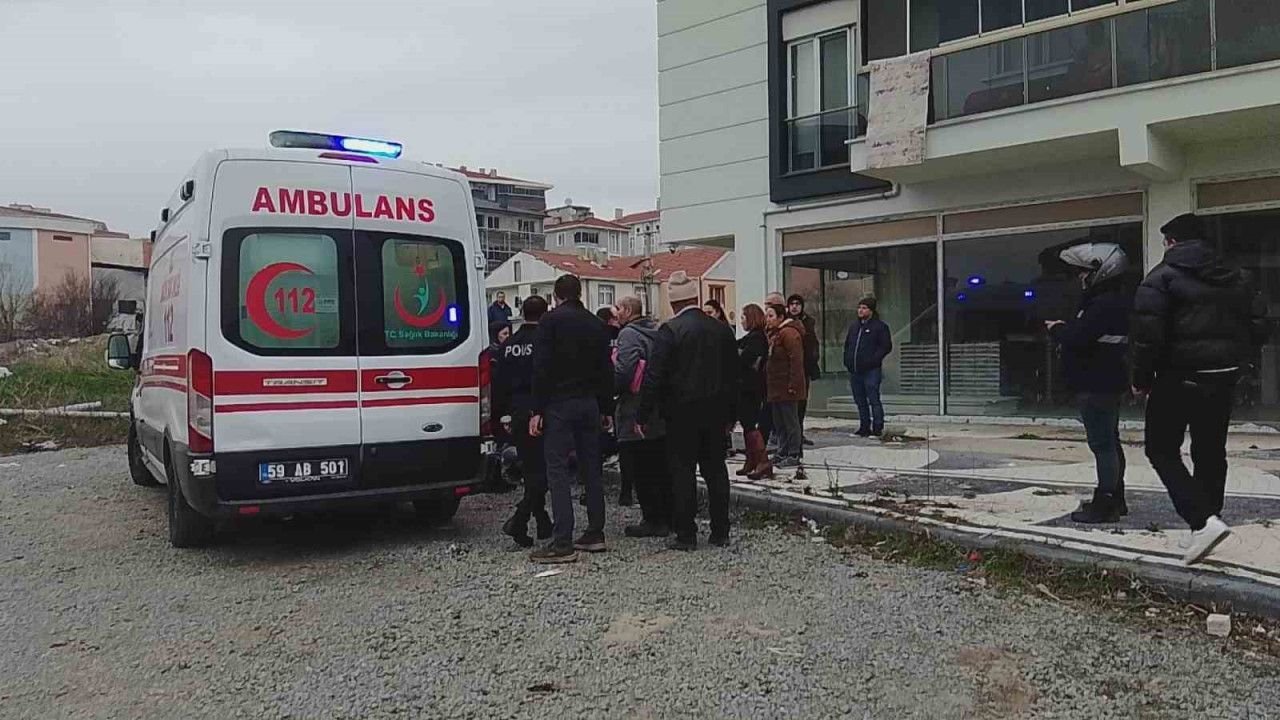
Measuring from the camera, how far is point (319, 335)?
6.49 m

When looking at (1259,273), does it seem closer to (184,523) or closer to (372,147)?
(372,147)

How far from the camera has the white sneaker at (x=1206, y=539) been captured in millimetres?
5168

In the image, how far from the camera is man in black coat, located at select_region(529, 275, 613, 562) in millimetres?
6395

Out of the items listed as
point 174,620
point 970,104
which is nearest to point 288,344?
point 174,620

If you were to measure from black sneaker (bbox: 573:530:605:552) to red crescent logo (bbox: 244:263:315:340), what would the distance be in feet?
7.69

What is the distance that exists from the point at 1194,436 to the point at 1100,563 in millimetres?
872

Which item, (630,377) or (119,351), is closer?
(630,377)

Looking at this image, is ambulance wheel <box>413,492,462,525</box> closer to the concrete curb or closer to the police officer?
the police officer

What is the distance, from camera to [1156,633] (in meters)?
4.68

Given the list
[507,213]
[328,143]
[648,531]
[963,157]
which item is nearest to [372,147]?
[328,143]

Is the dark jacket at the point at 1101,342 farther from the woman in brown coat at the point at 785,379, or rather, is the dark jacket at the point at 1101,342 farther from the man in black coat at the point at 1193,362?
the woman in brown coat at the point at 785,379

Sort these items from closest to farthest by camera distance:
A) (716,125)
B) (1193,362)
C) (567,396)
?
1. (1193,362)
2. (567,396)
3. (716,125)

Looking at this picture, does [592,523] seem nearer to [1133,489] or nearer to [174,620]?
[174,620]

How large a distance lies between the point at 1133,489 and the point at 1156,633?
3.24 meters
